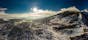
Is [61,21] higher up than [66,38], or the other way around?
[61,21]

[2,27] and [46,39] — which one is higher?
[2,27]

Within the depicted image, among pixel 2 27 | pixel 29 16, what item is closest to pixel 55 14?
pixel 29 16

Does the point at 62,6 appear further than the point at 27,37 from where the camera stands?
Yes

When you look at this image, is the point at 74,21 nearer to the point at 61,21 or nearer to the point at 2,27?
the point at 61,21

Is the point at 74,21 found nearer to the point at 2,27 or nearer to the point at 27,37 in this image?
the point at 27,37

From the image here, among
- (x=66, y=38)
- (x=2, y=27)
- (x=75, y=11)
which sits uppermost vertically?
(x=75, y=11)

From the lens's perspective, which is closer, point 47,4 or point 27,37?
point 27,37

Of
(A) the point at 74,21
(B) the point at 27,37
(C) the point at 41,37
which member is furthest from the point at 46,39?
(A) the point at 74,21
